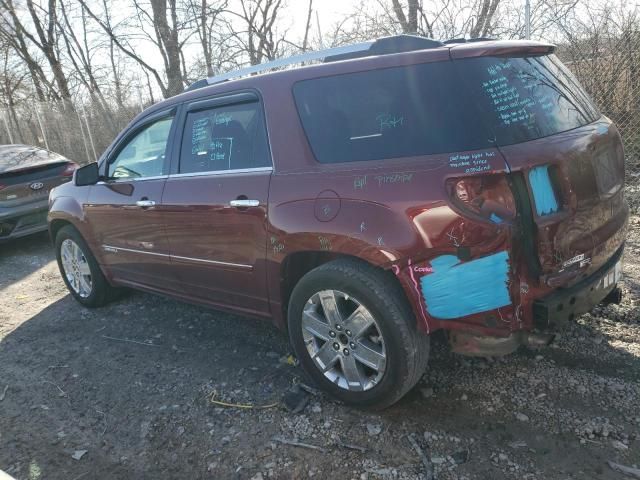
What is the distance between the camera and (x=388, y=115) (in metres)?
2.56

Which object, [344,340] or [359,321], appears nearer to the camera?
[359,321]

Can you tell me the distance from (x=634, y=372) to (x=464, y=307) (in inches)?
49.6

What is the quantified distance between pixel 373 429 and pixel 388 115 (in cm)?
163

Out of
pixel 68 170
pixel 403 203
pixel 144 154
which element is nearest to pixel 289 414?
pixel 403 203

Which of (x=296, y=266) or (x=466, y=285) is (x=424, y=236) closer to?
Answer: (x=466, y=285)

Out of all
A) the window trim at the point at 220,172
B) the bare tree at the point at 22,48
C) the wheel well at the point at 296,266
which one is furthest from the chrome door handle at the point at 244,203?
the bare tree at the point at 22,48

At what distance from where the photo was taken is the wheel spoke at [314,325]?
281 centimetres

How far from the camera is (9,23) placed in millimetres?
18219

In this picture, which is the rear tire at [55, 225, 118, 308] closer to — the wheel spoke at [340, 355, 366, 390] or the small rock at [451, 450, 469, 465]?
the wheel spoke at [340, 355, 366, 390]

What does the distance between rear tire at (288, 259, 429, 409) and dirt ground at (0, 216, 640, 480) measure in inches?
7.0

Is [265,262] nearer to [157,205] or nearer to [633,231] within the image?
[157,205]

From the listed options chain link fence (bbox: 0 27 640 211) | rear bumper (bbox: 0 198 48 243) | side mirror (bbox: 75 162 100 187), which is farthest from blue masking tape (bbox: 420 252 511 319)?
rear bumper (bbox: 0 198 48 243)

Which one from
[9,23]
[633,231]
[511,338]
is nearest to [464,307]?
[511,338]

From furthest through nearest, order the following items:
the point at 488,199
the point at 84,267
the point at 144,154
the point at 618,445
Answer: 1. the point at 84,267
2. the point at 144,154
3. the point at 618,445
4. the point at 488,199
